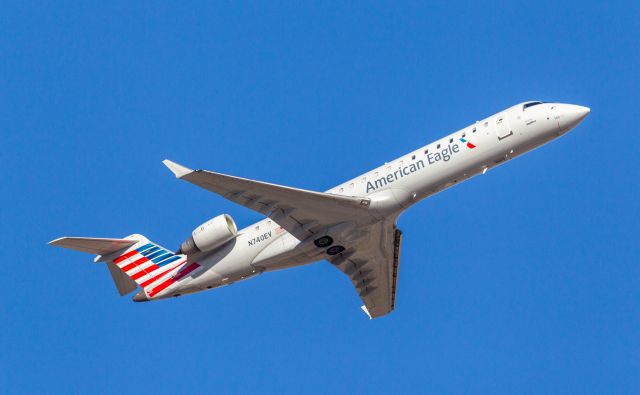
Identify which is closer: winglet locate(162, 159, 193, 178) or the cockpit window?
winglet locate(162, 159, 193, 178)

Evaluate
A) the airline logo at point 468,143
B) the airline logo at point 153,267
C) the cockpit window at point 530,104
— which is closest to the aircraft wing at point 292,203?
the airline logo at point 468,143

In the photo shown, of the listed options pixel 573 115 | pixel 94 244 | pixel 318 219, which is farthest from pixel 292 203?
pixel 573 115

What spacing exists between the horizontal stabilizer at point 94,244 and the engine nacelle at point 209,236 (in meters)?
3.41

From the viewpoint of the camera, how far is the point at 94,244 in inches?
1289

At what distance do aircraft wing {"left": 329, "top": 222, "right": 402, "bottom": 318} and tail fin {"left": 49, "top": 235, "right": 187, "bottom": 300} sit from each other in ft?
20.9

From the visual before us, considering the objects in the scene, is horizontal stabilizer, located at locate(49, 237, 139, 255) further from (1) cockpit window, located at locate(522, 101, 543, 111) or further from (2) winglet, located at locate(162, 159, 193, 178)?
(1) cockpit window, located at locate(522, 101, 543, 111)

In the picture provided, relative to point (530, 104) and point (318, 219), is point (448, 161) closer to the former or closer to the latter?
point (530, 104)

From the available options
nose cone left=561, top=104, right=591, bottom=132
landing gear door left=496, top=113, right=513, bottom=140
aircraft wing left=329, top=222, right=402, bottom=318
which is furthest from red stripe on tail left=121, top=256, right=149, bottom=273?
nose cone left=561, top=104, right=591, bottom=132

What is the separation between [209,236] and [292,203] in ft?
11.7

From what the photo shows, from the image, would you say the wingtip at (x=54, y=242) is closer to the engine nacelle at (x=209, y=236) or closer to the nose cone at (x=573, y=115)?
the engine nacelle at (x=209, y=236)

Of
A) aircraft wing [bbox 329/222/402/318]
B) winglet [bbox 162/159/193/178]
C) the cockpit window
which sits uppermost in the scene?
the cockpit window

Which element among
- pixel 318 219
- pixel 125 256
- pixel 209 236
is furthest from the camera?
pixel 125 256

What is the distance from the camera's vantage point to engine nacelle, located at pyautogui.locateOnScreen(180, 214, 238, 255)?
1243 inches

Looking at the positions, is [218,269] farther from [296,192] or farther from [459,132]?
[459,132]
